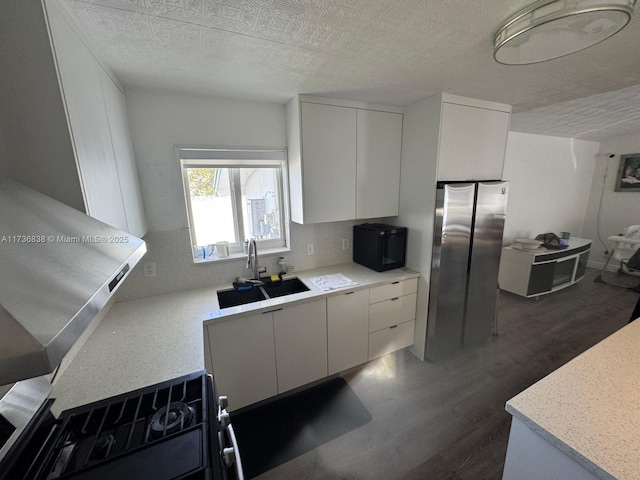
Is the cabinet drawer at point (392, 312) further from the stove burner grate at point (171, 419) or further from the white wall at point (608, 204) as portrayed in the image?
the white wall at point (608, 204)

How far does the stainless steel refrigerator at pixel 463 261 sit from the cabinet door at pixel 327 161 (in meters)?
0.77

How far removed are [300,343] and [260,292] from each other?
21.2 inches

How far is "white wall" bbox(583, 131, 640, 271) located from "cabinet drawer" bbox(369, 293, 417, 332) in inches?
197

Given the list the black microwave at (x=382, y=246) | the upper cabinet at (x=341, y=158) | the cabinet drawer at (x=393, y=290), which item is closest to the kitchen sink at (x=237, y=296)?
the upper cabinet at (x=341, y=158)

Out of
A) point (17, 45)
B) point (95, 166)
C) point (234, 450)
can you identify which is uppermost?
point (17, 45)

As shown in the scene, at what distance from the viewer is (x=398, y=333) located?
90.8 inches

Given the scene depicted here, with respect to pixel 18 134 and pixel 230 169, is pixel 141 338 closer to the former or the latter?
pixel 18 134

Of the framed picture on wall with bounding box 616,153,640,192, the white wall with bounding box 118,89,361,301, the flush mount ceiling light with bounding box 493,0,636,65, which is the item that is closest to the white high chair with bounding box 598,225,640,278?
the framed picture on wall with bounding box 616,153,640,192

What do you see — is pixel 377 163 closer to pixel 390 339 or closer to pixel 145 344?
pixel 390 339

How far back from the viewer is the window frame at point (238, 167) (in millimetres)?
1891

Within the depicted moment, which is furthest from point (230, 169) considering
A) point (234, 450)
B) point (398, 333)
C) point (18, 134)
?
point (398, 333)

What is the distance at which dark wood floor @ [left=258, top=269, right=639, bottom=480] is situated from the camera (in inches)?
57.9

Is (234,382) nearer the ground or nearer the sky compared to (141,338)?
nearer the ground

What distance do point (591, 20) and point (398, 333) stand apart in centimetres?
223
